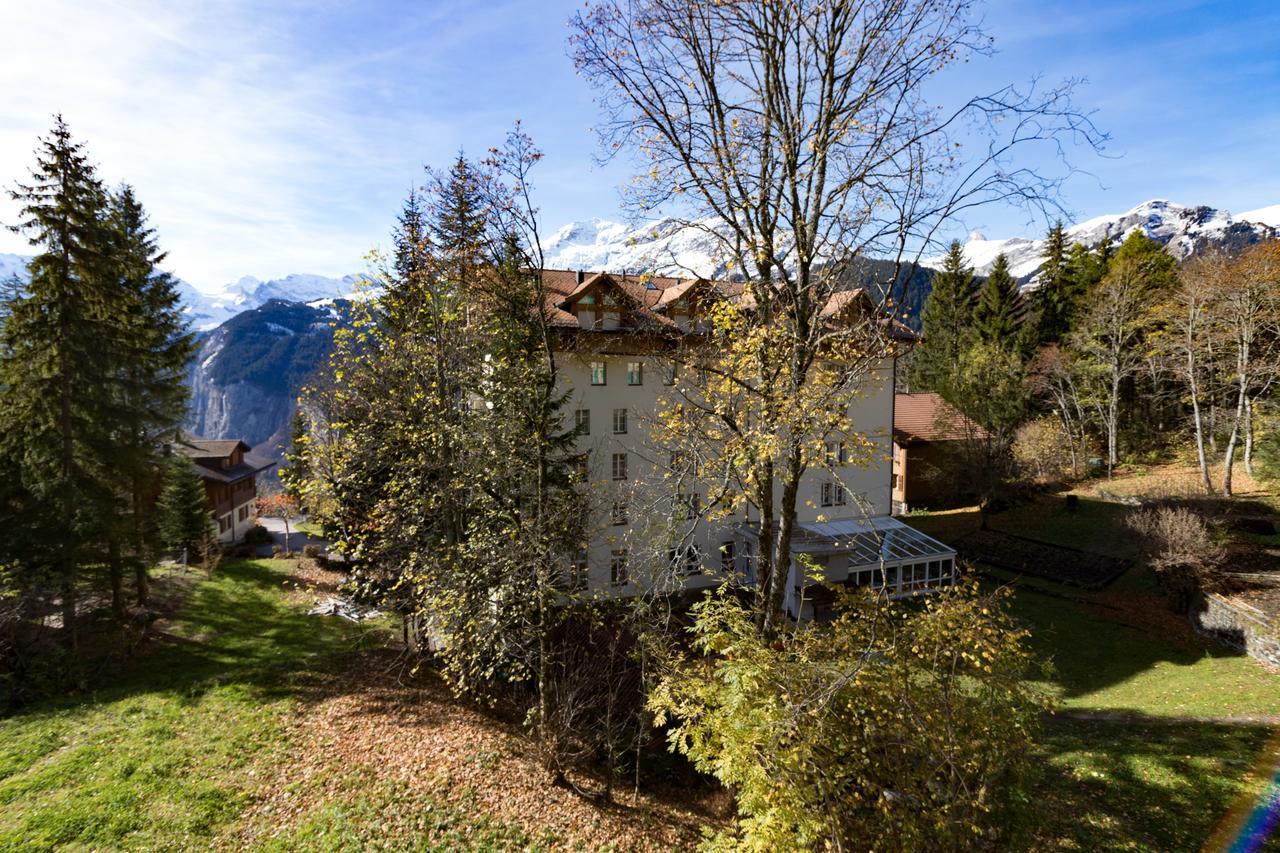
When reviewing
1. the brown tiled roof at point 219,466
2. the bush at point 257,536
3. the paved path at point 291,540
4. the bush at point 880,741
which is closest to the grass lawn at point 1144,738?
the bush at point 880,741

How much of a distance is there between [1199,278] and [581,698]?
37.0m

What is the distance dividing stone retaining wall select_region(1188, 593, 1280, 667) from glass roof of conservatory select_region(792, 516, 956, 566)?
7347mm

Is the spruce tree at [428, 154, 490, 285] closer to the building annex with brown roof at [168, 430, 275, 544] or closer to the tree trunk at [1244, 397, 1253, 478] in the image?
the building annex with brown roof at [168, 430, 275, 544]

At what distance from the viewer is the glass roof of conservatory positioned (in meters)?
23.0

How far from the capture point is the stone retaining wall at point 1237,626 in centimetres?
1573

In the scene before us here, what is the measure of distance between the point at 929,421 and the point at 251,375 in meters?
195

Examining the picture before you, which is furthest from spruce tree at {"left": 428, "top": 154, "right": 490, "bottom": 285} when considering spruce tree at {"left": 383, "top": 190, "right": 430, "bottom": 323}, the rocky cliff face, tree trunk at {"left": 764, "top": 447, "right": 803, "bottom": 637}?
the rocky cliff face

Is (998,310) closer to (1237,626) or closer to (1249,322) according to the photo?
(1249,322)

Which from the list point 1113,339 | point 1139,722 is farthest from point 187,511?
point 1113,339

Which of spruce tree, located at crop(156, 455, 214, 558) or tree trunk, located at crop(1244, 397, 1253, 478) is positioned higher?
tree trunk, located at crop(1244, 397, 1253, 478)

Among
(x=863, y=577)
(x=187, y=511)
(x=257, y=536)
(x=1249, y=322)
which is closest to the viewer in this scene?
(x=863, y=577)

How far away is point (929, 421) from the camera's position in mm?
37531

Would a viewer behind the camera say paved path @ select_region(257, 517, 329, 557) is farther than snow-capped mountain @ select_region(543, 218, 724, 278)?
Yes

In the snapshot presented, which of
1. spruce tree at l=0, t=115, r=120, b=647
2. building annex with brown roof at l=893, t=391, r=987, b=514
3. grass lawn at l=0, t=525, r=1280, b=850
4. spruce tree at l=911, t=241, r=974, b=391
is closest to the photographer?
grass lawn at l=0, t=525, r=1280, b=850
